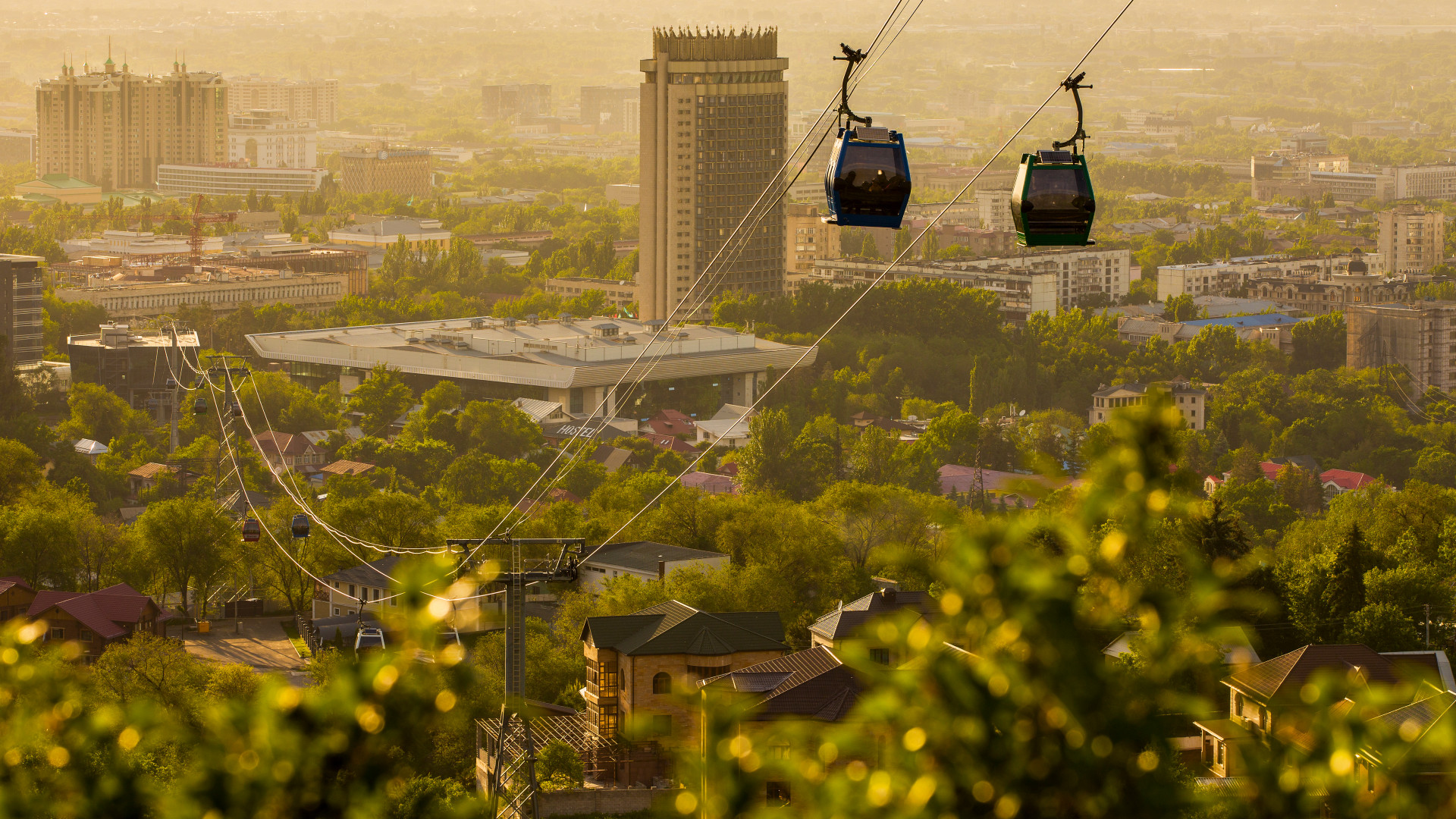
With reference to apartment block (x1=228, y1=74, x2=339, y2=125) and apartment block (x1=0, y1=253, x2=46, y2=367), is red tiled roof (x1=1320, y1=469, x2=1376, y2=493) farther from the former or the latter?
apartment block (x1=228, y1=74, x2=339, y2=125)

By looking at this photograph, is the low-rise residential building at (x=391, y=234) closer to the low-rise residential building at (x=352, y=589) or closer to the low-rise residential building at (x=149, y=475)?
the low-rise residential building at (x=149, y=475)

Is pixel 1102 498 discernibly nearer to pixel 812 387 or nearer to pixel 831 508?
pixel 831 508

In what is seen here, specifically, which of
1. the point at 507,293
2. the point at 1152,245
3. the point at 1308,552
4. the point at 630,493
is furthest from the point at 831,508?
the point at 1152,245

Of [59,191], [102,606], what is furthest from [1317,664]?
[59,191]

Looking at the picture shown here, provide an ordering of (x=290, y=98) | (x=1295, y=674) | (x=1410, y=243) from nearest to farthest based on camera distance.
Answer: (x=1295, y=674)
(x=1410, y=243)
(x=290, y=98)

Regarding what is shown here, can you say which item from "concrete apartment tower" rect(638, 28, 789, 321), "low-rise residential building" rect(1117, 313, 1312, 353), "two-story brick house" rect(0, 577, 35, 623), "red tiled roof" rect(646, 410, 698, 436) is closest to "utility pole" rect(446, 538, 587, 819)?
"two-story brick house" rect(0, 577, 35, 623)

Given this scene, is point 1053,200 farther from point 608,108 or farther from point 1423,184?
point 608,108
